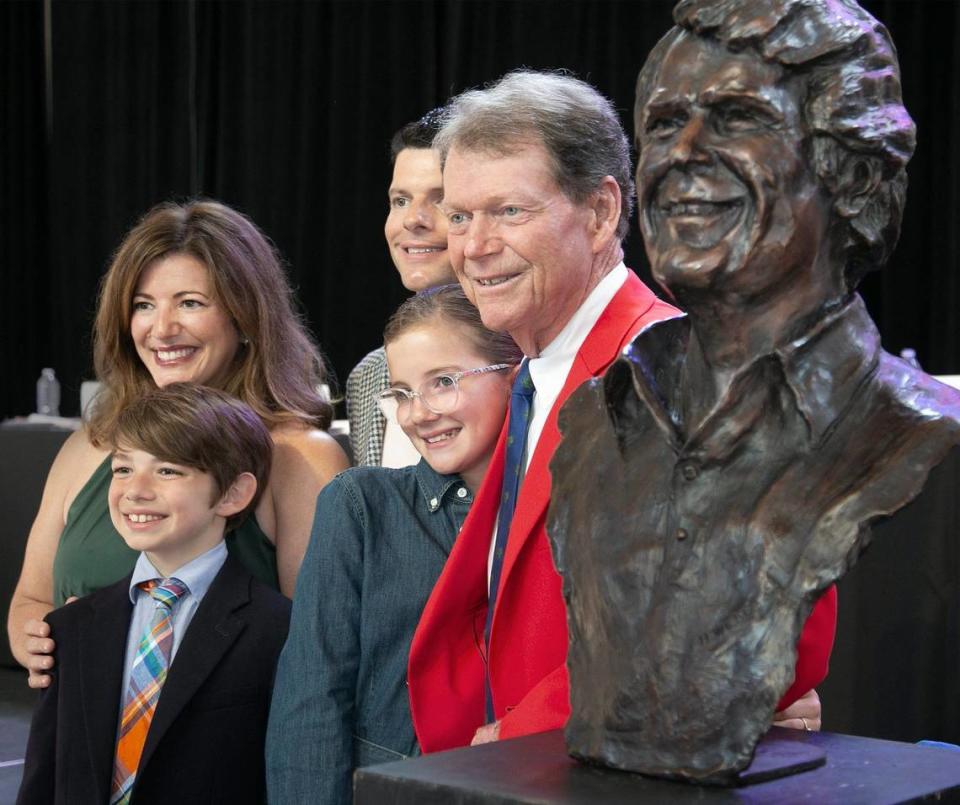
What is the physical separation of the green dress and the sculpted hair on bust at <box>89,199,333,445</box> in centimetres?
11

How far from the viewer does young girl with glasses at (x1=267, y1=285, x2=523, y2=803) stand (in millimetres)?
1925

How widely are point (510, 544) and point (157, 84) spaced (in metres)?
6.06

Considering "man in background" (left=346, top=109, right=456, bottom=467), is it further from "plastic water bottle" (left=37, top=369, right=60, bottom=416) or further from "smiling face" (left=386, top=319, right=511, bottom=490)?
"plastic water bottle" (left=37, top=369, right=60, bottom=416)

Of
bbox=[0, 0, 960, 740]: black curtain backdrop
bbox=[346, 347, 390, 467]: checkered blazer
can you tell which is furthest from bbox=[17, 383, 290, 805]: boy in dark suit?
bbox=[0, 0, 960, 740]: black curtain backdrop

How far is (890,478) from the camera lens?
1383 mm

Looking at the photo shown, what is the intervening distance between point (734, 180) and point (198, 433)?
122 cm

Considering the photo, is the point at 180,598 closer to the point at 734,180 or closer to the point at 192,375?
the point at 192,375

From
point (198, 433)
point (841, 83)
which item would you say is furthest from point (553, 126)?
point (198, 433)

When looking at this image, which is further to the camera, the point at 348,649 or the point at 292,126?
the point at 292,126

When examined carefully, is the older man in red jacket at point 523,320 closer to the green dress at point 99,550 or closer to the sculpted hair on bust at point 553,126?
the sculpted hair on bust at point 553,126

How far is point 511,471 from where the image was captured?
1.83 metres

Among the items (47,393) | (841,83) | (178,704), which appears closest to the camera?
(841,83)

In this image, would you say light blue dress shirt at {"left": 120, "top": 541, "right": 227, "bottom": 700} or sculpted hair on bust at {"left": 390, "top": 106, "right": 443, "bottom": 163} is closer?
light blue dress shirt at {"left": 120, "top": 541, "right": 227, "bottom": 700}

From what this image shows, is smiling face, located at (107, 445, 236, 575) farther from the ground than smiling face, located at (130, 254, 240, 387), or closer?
closer
